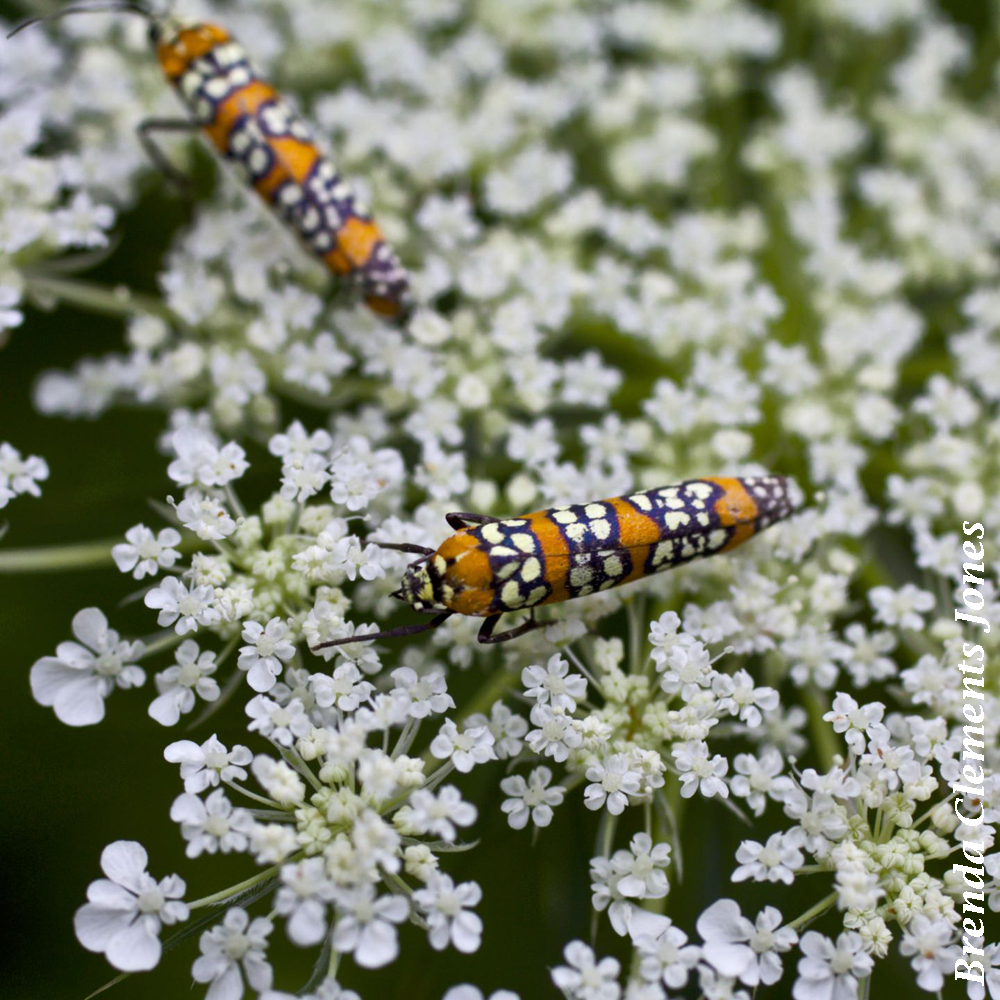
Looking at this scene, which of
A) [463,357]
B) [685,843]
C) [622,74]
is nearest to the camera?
[685,843]

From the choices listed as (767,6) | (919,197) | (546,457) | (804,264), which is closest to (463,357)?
(546,457)

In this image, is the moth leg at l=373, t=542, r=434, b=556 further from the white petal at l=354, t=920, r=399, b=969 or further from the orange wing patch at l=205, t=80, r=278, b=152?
the orange wing patch at l=205, t=80, r=278, b=152

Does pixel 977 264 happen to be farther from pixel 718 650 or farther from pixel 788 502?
pixel 718 650

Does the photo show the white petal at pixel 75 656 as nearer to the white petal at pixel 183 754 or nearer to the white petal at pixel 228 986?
the white petal at pixel 183 754

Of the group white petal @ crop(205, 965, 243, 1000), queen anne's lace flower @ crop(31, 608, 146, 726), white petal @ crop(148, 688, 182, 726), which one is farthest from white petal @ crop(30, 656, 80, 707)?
white petal @ crop(205, 965, 243, 1000)

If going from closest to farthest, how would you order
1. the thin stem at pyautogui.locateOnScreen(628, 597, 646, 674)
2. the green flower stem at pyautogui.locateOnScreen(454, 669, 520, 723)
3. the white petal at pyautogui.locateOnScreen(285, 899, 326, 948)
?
the white petal at pyautogui.locateOnScreen(285, 899, 326, 948), the thin stem at pyautogui.locateOnScreen(628, 597, 646, 674), the green flower stem at pyautogui.locateOnScreen(454, 669, 520, 723)

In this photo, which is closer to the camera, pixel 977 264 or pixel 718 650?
pixel 718 650
